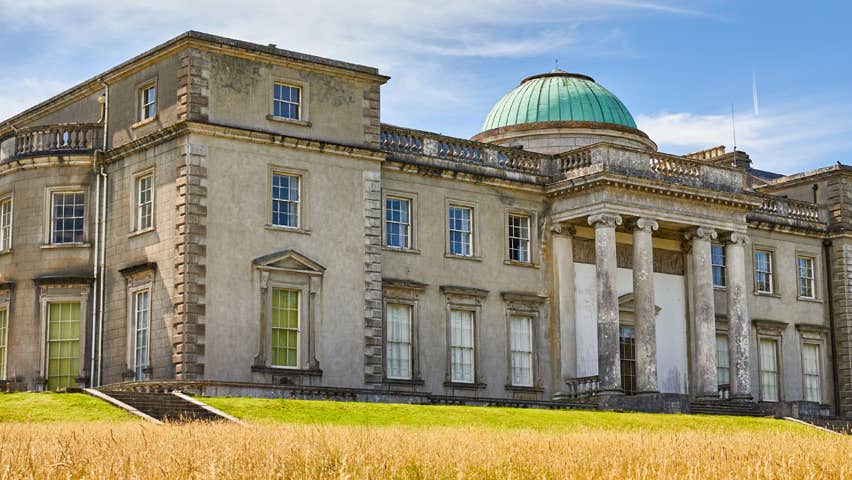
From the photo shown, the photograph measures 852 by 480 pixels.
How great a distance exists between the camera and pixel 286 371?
37500 millimetres

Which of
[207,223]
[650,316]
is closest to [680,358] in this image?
[650,316]

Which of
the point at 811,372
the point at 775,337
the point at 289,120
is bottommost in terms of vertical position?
the point at 811,372

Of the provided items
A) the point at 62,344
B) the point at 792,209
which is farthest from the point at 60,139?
the point at 792,209

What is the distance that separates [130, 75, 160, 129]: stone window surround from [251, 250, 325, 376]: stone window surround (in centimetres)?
520

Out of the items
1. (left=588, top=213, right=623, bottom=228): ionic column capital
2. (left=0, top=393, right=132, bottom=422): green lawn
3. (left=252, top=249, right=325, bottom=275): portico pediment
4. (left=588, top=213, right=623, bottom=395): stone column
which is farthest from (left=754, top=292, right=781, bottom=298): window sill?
(left=0, top=393, right=132, bottom=422): green lawn

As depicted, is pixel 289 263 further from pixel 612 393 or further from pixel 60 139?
pixel 612 393

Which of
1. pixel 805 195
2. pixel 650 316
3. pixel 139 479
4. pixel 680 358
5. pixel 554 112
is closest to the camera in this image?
pixel 139 479

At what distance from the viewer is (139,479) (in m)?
14.9

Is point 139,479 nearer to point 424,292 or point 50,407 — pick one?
point 50,407

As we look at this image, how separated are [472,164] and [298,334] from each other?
8724 millimetres

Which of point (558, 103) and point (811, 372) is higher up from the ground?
point (558, 103)

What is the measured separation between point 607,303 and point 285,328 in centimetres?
1044

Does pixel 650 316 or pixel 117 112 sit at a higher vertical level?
pixel 117 112

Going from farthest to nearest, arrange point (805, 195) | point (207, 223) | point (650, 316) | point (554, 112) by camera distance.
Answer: point (805, 195)
point (554, 112)
point (650, 316)
point (207, 223)
